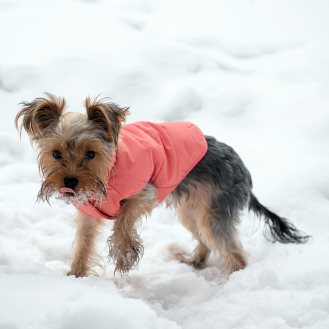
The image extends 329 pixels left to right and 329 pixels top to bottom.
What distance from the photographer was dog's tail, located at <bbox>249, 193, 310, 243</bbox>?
4035 mm

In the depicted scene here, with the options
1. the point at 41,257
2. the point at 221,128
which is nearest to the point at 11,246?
the point at 41,257

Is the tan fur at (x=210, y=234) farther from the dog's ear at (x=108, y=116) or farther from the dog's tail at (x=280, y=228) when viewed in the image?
the dog's ear at (x=108, y=116)

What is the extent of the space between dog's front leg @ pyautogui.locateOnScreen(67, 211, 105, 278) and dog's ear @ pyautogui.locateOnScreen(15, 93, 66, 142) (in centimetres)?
112

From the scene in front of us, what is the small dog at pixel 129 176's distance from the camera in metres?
2.81

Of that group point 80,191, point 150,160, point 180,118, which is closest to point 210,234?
point 150,160

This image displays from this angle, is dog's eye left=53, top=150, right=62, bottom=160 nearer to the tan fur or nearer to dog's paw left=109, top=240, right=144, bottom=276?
dog's paw left=109, top=240, right=144, bottom=276

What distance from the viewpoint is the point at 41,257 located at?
12.5ft

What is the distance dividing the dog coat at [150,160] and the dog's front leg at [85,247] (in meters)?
0.50

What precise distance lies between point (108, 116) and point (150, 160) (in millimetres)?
551

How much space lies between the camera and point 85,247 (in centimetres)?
366

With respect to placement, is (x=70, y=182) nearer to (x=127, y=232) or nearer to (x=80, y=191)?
(x=80, y=191)

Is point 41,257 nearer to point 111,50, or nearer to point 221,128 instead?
point 221,128

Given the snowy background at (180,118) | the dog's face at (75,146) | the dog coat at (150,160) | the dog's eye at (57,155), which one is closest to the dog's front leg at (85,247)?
the snowy background at (180,118)

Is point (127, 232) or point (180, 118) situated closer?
point (127, 232)
